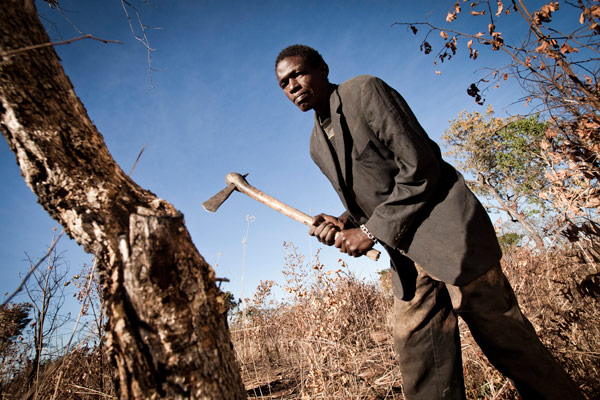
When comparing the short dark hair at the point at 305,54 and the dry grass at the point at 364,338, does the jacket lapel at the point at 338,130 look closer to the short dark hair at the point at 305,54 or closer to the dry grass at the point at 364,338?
the short dark hair at the point at 305,54

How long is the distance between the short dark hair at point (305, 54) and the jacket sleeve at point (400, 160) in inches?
27.0

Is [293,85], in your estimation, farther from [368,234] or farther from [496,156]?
[496,156]

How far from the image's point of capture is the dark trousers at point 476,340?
1.43 metres

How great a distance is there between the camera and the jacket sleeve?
1554mm

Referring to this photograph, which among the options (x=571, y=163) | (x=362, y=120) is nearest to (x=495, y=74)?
(x=571, y=163)

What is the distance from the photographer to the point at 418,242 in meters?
1.60

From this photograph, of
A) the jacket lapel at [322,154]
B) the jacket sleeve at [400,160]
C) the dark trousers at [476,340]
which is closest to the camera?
the dark trousers at [476,340]

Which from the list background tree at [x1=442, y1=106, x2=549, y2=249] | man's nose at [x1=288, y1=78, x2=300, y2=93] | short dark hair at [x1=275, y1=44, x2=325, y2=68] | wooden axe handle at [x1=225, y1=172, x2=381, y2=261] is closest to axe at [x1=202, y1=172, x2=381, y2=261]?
wooden axe handle at [x1=225, y1=172, x2=381, y2=261]

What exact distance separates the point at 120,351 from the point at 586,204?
3478mm

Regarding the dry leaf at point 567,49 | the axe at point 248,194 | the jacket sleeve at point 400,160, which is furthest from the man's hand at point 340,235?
the dry leaf at point 567,49

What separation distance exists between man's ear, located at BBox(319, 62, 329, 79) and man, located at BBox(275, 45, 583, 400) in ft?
0.63

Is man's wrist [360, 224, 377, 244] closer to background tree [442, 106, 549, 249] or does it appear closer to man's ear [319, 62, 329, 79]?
man's ear [319, 62, 329, 79]

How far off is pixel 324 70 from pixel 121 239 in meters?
1.98

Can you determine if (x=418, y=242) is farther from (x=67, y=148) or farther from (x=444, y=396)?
(x=67, y=148)
